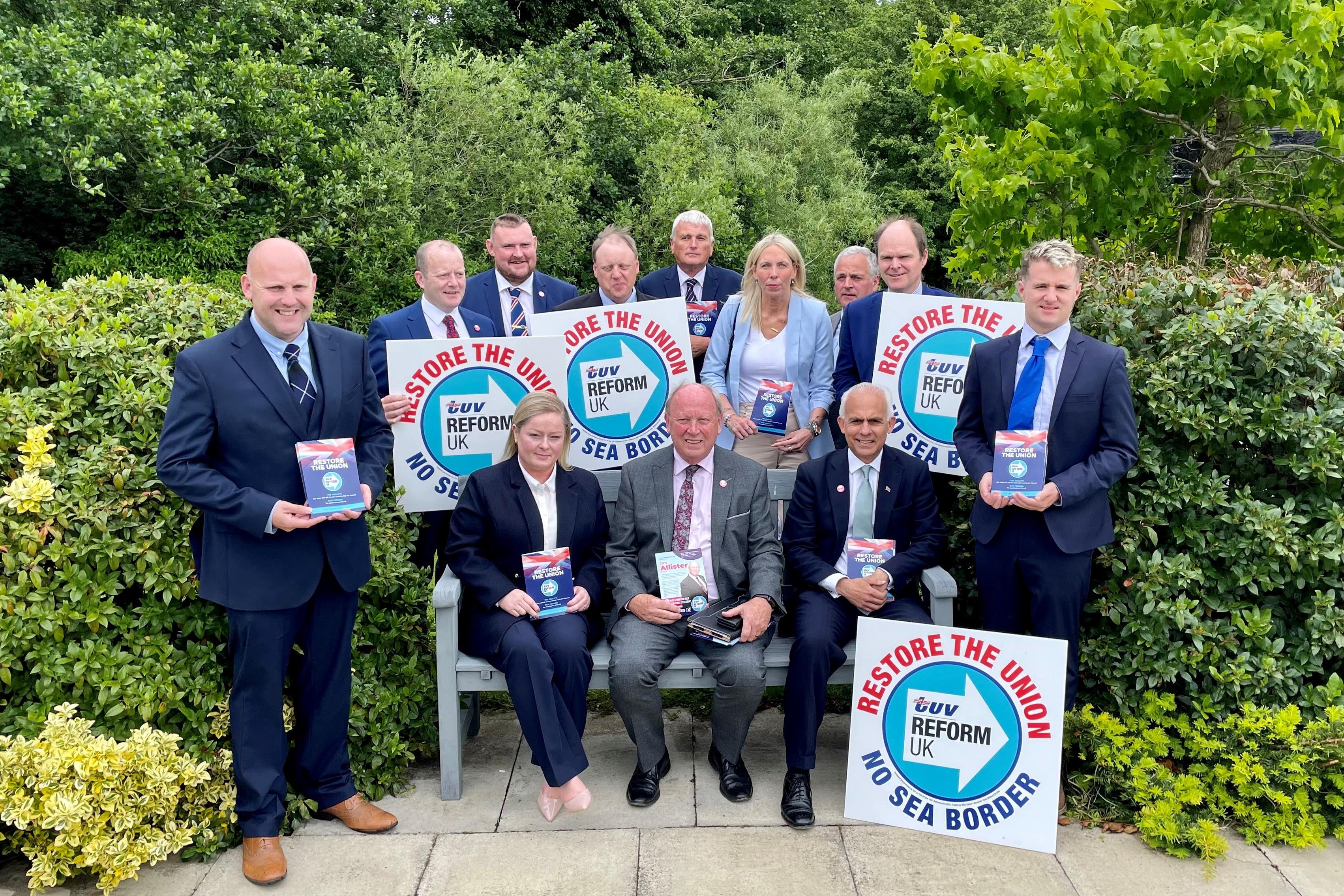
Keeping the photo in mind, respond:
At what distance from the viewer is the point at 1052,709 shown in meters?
4.30

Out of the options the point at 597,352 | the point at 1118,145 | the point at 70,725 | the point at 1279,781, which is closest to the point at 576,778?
the point at 70,725

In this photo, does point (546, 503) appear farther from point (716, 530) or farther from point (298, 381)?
point (298, 381)

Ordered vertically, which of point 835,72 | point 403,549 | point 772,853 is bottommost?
point 772,853

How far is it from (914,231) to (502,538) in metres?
2.87

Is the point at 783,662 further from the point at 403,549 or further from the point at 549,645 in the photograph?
the point at 403,549

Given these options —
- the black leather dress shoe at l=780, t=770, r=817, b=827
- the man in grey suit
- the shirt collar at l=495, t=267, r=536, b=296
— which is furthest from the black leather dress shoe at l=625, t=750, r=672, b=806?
the shirt collar at l=495, t=267, r=536, b=296

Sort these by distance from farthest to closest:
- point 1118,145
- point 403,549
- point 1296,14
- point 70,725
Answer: point 1118,145 → point 1296,14 → point 403,549 → point 70,725

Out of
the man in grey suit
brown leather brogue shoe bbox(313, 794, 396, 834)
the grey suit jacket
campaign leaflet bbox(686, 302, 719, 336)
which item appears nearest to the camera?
brown leather brogue shoe bbox(313, 794, 396, 834)

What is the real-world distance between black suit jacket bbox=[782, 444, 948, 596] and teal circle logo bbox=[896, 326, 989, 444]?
0.48 meters

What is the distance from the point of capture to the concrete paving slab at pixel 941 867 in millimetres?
3998

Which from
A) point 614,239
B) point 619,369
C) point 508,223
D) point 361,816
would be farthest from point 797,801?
point 508,223

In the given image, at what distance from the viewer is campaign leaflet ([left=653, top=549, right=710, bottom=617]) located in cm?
477

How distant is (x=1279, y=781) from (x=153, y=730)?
4.62m

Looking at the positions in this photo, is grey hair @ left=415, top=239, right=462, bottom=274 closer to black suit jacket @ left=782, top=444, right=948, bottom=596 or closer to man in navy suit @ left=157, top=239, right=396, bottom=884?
man in navy suit @ left=157, top=239, right=396, bottom=884
